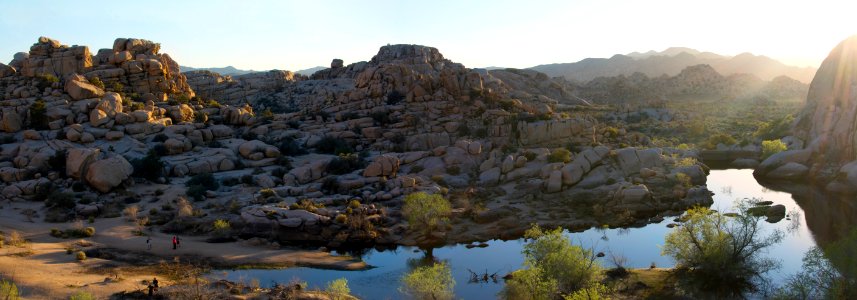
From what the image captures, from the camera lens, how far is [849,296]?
18250 millimetres

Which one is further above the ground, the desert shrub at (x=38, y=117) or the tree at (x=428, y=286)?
the desert shrub at (x=38, y=117)

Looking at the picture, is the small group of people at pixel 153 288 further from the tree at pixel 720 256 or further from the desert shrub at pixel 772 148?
the desert shrub at pixel 772 148

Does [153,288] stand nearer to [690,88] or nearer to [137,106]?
[137,106]

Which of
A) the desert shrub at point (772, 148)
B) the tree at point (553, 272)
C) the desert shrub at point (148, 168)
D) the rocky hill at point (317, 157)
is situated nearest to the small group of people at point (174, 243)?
the rocky hill at point (317, 157)

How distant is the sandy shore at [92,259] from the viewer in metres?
20.7

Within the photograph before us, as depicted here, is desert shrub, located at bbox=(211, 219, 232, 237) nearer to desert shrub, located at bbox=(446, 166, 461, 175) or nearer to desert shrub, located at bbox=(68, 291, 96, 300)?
desert shrub, located at bbox=(68, 291, 96, 300)

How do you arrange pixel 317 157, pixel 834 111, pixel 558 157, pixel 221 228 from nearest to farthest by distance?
pixel 221 228
pixel 558 157
pixel 834 111
pixel 317 157

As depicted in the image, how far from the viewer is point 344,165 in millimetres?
42188

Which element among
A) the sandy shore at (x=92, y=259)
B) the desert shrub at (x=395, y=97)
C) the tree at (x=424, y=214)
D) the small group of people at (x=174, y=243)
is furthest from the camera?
the desert shrub at (x=395, y=97)

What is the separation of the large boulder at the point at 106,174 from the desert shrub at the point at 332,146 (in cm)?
1553

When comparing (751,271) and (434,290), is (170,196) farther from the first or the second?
(751,271)

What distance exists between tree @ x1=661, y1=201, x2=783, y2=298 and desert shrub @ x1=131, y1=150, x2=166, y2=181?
1321 inches

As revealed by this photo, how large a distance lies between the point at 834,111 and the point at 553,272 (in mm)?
38834

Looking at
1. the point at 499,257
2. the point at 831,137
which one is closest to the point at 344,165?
the point at 499,257
